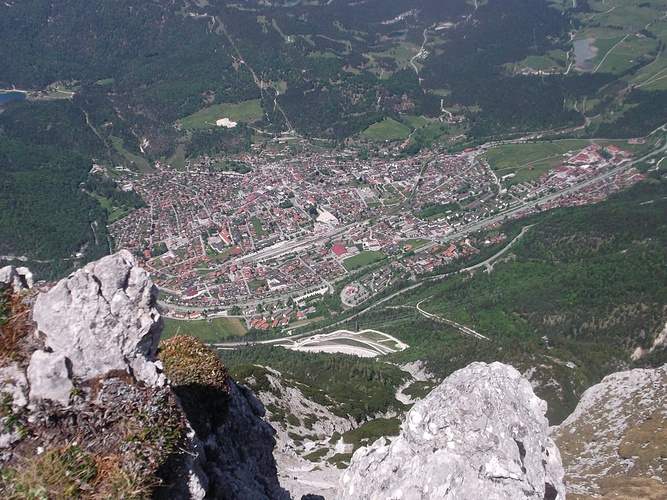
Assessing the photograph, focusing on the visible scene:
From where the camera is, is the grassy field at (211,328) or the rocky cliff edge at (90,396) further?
the grassy field at (211,328)

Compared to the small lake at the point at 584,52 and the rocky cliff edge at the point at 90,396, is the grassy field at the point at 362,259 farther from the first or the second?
the small lake at the point at 584,52

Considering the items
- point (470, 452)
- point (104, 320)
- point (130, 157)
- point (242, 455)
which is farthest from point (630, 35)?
point (104, 320)

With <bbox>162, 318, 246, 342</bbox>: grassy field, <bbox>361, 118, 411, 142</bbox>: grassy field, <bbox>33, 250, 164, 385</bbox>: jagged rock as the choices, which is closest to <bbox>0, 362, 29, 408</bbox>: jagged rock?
<bbox>33, 250, 164, 385</bbox>: jagged rock

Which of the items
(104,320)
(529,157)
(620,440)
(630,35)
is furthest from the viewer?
(630,35)

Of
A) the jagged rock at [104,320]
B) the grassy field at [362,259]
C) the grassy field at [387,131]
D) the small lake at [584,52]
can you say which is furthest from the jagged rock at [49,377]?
the small lake at [584,52]

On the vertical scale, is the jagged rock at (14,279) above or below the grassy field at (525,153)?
below

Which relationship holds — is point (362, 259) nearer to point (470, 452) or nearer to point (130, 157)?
point (470, 452)
